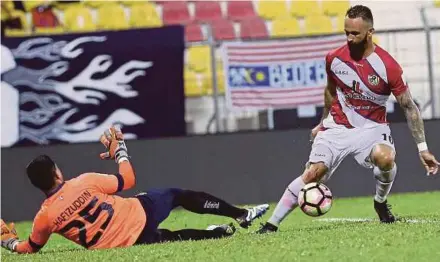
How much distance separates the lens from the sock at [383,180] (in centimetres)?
984

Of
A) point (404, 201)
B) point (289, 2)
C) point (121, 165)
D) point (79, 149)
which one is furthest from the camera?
point (289, 2)

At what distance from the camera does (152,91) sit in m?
15.3

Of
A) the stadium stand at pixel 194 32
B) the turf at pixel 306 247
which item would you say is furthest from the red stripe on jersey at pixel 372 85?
the stadium stand at pixel 194 32

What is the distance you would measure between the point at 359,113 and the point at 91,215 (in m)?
2.55

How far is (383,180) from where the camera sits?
9.95m

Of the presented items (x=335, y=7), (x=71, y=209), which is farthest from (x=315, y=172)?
(x=335, y=7)

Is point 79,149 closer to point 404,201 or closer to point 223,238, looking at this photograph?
point 404,201

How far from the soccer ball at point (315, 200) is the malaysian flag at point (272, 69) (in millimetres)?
5828

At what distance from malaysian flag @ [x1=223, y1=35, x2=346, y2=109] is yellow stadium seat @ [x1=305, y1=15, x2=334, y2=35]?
3891 millimetres

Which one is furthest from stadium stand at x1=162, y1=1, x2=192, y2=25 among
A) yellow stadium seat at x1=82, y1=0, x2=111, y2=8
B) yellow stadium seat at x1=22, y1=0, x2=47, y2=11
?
yellow stadium seat at x1=22, y1=0, x2=47, y2=11

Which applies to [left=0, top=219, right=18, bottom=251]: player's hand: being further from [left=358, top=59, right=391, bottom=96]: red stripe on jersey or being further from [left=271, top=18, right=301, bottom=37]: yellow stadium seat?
[left=271, top=18, right=301, bottom=37]: yellow stadium seat

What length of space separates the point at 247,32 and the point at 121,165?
413 inches

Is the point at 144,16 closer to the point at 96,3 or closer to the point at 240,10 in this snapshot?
the point at 96,3

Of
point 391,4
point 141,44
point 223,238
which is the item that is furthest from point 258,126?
point 223,238
